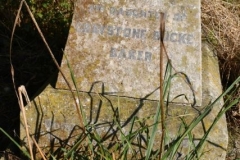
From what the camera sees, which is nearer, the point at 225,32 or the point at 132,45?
the point at 132,45

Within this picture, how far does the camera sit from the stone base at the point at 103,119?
2668 millimetres

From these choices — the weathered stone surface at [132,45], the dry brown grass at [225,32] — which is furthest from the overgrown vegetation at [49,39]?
the weathered stone surface at [132,45]

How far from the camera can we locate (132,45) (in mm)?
2717

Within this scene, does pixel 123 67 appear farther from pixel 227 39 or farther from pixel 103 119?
pixel 227 39

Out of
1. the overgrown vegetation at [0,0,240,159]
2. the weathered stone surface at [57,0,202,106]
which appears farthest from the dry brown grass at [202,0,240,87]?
the weathered stone surface at [57,0,202,106]

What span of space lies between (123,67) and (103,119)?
30 centimetres

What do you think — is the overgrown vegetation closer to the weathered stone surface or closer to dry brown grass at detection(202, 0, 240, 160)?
dry brown grass at detection(202, 0, 240, 160)

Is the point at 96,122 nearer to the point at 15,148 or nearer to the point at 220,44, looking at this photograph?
the point at 15,148

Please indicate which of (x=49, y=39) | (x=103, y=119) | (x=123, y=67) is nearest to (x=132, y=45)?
(x=123, y=67)

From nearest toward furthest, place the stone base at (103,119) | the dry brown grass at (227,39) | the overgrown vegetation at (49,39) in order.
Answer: the stone base at (103,119)
the dry brown grass at (227,39)
the overgrown vegetation at (49,39)

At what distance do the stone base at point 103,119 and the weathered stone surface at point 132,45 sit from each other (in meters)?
0.06

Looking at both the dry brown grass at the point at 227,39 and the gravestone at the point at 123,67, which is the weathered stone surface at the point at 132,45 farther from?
the dry brown grass at the point at 227,39

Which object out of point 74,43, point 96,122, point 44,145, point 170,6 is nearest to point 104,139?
point 96,122

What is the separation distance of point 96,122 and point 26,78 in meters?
1.17
